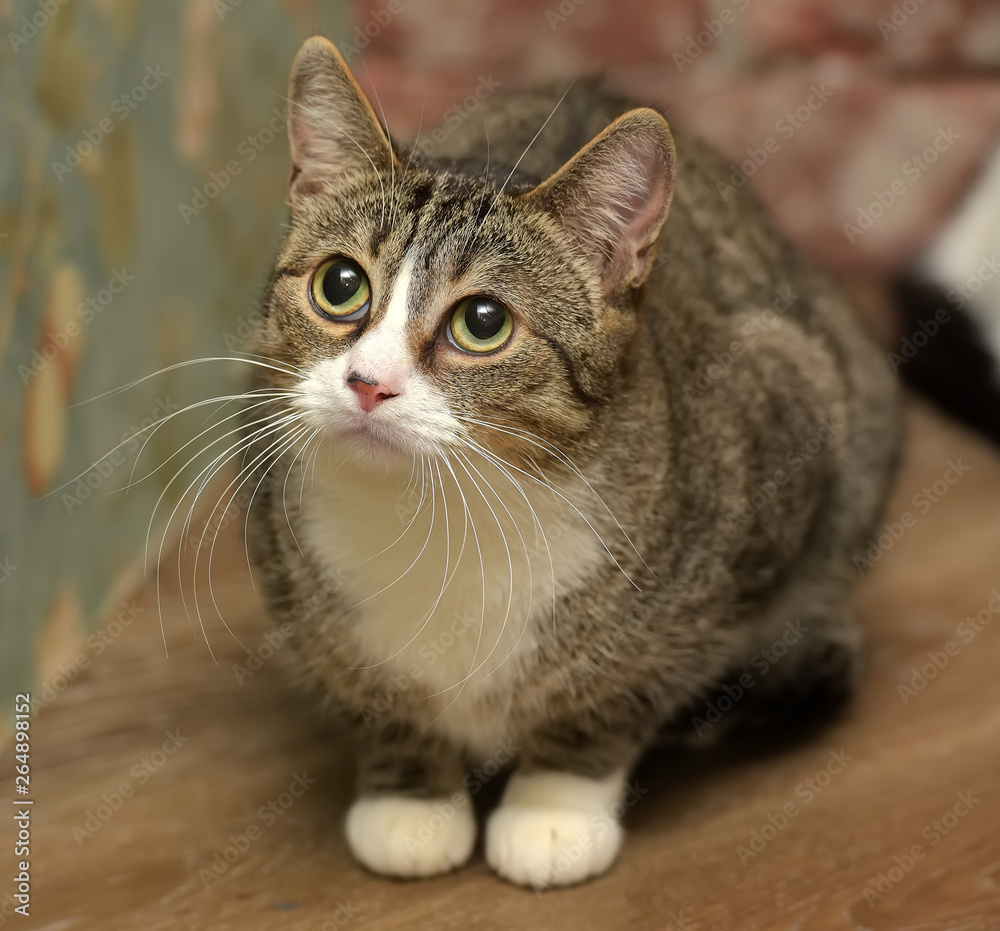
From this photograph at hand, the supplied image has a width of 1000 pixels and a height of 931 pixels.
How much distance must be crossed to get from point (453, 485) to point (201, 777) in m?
0.49

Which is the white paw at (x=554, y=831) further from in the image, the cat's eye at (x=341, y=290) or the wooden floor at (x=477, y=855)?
the cat's eye at (x=341, y=290)

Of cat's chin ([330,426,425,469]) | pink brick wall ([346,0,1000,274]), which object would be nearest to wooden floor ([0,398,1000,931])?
cat's chin ([330,426,425,469])

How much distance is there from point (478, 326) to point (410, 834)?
1.62 ft

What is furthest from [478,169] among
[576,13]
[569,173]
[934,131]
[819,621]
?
[934,131]

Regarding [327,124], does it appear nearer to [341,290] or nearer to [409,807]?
[341,290]

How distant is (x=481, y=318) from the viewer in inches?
37.9

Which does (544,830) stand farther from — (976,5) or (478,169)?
(976,5)

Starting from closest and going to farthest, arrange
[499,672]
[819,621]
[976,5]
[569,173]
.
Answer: [569,173], [499,672], [819,621], [976,5]

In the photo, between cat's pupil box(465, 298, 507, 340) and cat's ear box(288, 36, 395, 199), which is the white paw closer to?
cat's pupil box(465, 298, 507, 340)

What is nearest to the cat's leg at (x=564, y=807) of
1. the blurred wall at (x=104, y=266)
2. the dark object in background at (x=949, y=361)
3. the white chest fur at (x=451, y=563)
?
the white chest fur at (x=451, y=563)

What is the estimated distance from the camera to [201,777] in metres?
1.23

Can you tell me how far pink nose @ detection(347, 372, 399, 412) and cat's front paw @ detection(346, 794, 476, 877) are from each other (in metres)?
0.45

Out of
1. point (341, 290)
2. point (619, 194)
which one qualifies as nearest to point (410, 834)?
point (341, 290)

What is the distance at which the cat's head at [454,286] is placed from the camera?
0.92m
